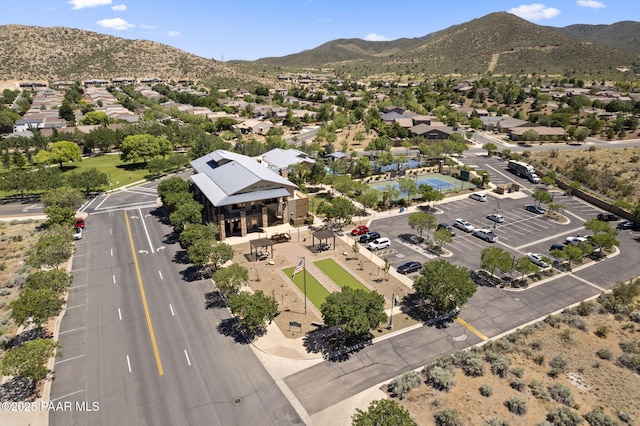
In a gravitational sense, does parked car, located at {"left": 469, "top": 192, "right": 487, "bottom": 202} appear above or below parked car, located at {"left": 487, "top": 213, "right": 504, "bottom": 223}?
above

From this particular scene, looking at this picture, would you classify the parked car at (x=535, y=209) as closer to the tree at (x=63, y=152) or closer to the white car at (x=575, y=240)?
the white car at (x=575, y=240)

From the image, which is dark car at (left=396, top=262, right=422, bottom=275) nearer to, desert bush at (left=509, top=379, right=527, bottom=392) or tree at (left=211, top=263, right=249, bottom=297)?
desert bush at (left=509, top=379, right=527, bottom=392)

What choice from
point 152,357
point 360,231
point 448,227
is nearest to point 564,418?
point 152,357

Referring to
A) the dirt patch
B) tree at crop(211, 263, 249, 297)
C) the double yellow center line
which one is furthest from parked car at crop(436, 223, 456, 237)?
the double yellow center line

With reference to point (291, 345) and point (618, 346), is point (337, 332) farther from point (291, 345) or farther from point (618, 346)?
point (618, 346)

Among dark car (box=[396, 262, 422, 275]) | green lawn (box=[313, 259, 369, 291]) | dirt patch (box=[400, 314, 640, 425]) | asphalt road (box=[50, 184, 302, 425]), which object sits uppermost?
dark car (box=[396, 262, 422, 275])
